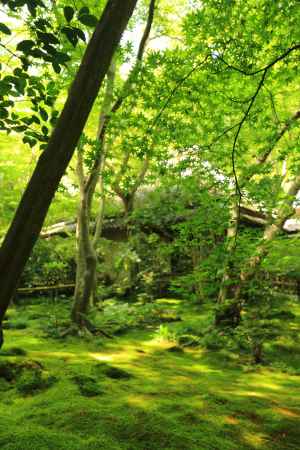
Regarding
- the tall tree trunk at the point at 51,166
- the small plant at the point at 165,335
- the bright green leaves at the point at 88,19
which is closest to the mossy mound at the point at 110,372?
the tall tree trunk at the point at 51,166

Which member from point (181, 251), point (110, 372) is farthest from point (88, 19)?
point (110, 372)

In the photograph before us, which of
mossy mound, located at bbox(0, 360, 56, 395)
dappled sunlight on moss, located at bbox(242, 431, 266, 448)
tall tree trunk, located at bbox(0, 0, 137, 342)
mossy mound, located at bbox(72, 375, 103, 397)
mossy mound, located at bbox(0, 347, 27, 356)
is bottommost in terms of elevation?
mossy mound, located at bbox(0, 347, 27, 356)

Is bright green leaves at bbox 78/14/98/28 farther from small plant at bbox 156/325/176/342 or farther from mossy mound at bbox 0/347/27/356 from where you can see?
small plant at bbox 156/325/176/342

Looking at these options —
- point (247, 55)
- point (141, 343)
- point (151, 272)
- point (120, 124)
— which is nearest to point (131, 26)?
point (120, 124)

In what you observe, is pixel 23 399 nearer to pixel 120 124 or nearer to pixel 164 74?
pixel 120 124

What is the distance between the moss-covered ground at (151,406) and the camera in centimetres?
334

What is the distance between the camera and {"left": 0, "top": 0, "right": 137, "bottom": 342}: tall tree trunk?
1966mm

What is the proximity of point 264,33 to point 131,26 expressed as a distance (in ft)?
23.6

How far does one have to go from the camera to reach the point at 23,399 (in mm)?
4375

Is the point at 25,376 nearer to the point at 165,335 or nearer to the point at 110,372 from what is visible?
the point at 110,372

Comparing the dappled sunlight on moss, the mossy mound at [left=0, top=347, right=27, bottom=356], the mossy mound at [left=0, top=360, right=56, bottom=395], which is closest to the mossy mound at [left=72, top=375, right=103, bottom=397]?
the mossy mound at [left=0, top=360, right=56, bottom=395]

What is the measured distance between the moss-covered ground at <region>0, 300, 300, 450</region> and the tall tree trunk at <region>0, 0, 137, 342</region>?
5.98 ft

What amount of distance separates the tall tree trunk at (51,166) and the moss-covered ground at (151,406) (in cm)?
182

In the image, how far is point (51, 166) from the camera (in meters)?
1.99
